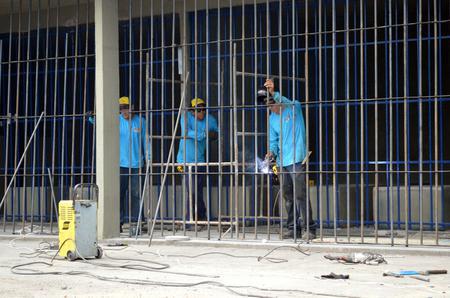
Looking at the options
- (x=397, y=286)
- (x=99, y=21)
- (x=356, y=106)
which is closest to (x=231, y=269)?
(x=397, y=286)

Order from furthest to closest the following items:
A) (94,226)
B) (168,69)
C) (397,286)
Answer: (168,69) < (94,226) < (397,286)

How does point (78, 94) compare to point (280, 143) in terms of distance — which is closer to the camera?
point (280, 143)

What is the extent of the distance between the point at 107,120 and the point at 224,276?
15.1ft

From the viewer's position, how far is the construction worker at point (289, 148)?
1115 cm

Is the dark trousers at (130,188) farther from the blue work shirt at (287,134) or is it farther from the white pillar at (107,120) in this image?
the blue work shirt at (287,134)

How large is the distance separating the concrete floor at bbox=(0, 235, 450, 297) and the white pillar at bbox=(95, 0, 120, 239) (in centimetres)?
107

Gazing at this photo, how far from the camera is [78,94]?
16344 millimetres

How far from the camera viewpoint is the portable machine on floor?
32.0ft

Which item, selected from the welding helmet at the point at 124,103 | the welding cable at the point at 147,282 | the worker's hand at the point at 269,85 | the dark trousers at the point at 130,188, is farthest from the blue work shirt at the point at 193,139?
the welding cable at the point at 147,282

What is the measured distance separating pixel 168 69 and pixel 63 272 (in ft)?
23.1

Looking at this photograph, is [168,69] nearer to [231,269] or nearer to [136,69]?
[136,69]

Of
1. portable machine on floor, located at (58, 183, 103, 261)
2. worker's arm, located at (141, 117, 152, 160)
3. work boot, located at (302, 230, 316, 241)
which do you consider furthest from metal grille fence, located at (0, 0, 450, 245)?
portable machine on floor, located at (58, 183, 103, 261)

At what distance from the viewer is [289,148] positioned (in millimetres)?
11359

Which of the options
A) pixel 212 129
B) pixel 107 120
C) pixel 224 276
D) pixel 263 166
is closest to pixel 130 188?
pixel 107 120
